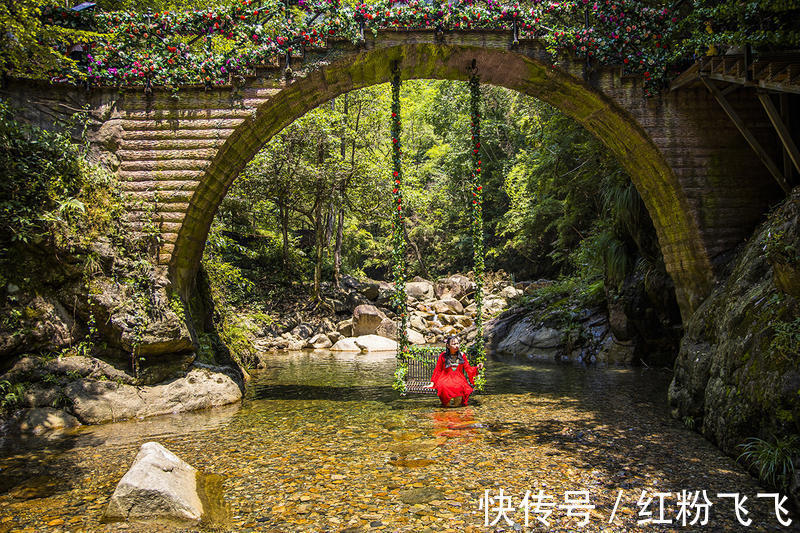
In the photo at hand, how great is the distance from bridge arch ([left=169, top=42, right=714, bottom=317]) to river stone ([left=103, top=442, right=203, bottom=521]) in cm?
540

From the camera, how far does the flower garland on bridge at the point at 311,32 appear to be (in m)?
8.90

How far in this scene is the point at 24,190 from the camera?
7.54m

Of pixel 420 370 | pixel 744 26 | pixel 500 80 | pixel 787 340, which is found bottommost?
pixel 420 370

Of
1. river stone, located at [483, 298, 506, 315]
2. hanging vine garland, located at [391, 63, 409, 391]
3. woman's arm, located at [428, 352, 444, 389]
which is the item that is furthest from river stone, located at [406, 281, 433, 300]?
woman's arm, located at [428, 352, 444, 389]

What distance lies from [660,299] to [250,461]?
10367 mm

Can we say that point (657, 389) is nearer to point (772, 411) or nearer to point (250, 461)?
point (772, 411)

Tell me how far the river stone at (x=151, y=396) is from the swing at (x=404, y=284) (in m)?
3.41

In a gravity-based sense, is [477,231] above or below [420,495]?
above

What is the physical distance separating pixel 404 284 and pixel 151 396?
16.3ft

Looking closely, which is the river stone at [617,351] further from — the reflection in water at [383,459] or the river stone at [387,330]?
the river stone at [387,330]

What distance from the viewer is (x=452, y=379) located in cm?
826

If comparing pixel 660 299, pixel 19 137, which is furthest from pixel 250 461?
pixel 660 299

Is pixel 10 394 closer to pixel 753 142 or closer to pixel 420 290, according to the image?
pixel 753 142

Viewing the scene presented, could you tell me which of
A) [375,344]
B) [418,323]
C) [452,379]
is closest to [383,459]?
[452,379]
